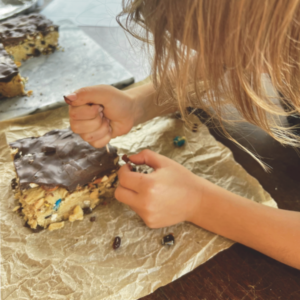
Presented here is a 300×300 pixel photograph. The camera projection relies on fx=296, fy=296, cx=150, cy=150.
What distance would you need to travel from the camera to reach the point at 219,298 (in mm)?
882

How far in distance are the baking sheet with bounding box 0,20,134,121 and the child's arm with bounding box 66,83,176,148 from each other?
1.34ft

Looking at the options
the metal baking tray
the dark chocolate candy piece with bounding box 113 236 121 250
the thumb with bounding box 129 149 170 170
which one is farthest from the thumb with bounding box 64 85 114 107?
the metal baking tray

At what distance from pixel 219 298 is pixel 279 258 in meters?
0.23

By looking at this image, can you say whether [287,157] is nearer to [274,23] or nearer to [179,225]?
[179,225]

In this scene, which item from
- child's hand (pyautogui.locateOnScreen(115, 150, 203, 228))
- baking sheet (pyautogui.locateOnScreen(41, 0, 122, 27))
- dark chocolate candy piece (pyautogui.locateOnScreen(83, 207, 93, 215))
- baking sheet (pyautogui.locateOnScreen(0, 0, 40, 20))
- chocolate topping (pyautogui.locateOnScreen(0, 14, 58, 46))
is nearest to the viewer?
child's hand (pyautogui.locateOnScreen(115, 150, 203, 228))

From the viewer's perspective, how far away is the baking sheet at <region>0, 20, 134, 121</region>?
1.59 m

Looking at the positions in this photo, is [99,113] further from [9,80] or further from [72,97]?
[9,80]

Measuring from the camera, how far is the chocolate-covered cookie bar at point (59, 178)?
1.06m

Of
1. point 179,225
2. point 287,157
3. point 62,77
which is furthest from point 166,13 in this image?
point 62,77

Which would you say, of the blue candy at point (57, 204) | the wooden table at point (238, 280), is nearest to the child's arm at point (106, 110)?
the blue candy at point (57, 204)

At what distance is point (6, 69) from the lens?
162 centimetres

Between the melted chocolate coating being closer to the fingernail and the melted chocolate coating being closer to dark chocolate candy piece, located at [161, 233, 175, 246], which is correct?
the fingernail

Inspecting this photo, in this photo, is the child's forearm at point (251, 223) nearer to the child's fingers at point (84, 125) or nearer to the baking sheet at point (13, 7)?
the child's fingers at point (84, 125)

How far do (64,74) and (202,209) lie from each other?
1207 mm
